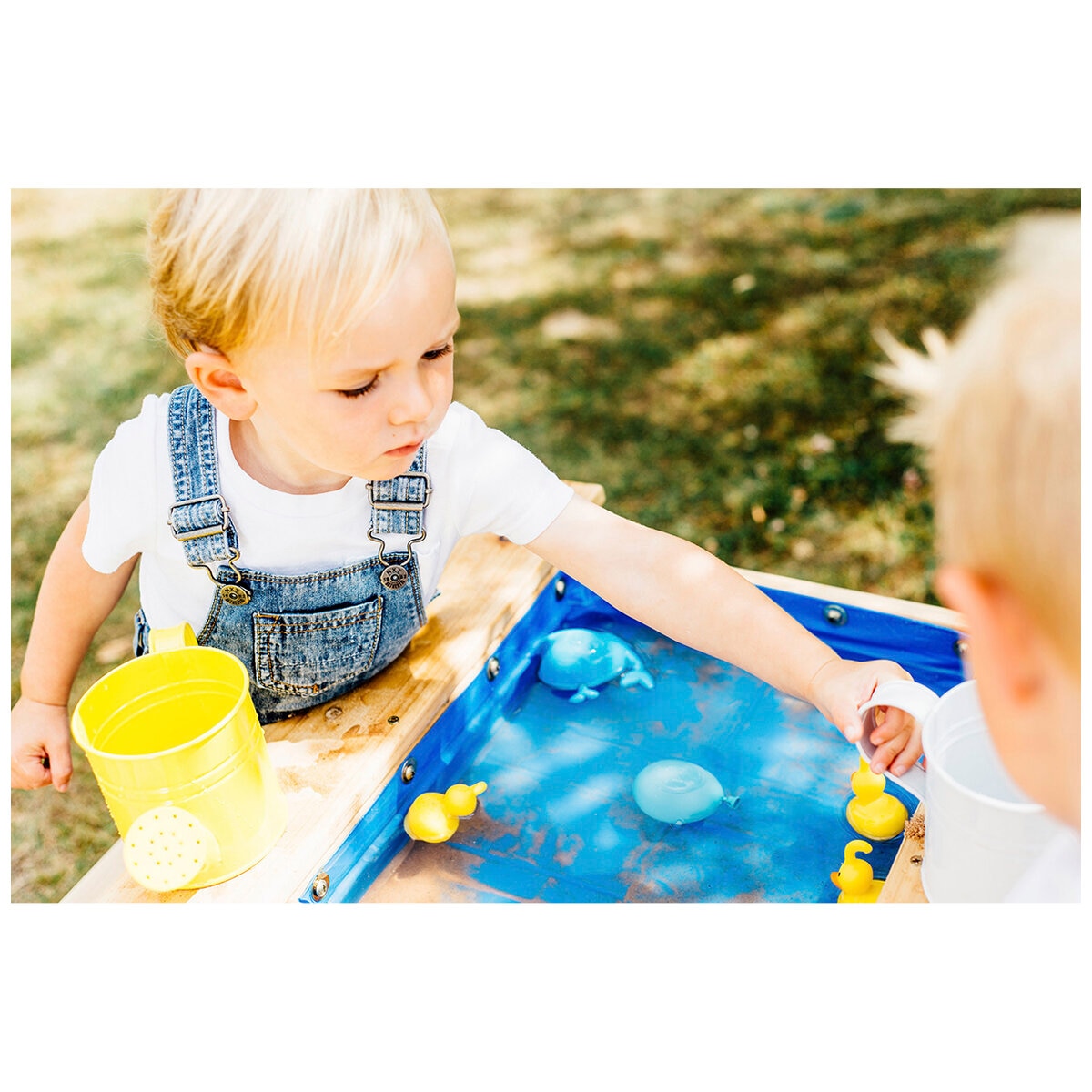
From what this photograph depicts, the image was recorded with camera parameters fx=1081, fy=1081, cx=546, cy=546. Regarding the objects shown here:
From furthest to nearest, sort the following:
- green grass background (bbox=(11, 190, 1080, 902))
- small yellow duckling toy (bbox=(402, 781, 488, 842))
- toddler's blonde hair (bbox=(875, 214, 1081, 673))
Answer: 1. green grass background (bbox=(11, 190, 1080, 902))
2. small yellow duckling toy (bbox=(402, 781, 488, 842))
3. toddler's blonde hair (bbox=(875, 214, 1081, 673))

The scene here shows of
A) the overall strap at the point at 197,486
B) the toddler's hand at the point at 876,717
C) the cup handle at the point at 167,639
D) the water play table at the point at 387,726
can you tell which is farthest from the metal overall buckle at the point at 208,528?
the toddler's hand at the point at 876,717

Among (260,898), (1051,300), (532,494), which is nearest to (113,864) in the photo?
(260,898)

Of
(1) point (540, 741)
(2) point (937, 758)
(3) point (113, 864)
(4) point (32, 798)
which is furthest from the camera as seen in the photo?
(4) point (32, 798)

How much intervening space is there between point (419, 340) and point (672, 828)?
2.10 ft

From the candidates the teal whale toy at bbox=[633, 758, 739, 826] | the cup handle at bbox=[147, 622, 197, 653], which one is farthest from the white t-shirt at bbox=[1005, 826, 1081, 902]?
the cup handle at bbox=[147, 622, 197, 653]

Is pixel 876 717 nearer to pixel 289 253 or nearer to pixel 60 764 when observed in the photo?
pixel 289 253

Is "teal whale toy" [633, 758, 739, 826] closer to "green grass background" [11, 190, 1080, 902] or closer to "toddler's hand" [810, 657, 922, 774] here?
"toddler's hand" [810, 657, 922, 774]

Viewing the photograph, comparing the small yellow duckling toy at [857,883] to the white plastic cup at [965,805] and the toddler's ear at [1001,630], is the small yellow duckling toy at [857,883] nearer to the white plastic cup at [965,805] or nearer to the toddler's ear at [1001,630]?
the white plastic cup at [965,805]

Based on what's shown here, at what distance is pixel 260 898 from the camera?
1043mm

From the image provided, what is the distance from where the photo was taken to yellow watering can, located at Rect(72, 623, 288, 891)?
98 cm

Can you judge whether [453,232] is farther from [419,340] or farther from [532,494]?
[419,340]

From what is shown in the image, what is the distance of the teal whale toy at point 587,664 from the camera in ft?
4.72

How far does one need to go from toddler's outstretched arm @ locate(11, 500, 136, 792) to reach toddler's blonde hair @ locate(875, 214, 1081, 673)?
0.96m

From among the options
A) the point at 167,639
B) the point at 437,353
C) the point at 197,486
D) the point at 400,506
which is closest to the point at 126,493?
the point at 197,486
